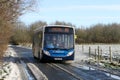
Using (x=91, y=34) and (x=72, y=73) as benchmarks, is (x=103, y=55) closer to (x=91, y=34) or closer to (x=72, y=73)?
(x=72, y=73)

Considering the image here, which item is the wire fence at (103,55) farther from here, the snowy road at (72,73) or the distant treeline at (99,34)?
the distant treeline at (99,34)

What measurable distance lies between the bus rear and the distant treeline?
7252 cm

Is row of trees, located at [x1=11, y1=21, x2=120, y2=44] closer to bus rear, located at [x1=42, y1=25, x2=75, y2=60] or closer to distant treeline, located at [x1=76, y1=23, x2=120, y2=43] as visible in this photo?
distant treeline, located at [x1=76, y1=23, x2=120, y2=43]

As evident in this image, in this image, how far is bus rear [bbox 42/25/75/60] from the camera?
3156 centimetres

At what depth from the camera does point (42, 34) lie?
3191cm

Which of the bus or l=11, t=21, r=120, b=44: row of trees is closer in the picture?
the bus

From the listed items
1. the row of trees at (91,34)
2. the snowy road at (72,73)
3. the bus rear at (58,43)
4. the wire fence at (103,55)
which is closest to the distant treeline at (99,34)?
the row of trees at (91,34)

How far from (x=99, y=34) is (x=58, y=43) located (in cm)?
8417

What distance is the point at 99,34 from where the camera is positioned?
11494 cm

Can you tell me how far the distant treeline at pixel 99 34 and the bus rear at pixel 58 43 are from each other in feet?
238

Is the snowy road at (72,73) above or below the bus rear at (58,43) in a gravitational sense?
below

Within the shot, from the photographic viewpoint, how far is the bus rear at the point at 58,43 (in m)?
31.6

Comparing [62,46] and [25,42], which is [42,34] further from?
[25,42]

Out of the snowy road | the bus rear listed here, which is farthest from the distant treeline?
the snowy road
